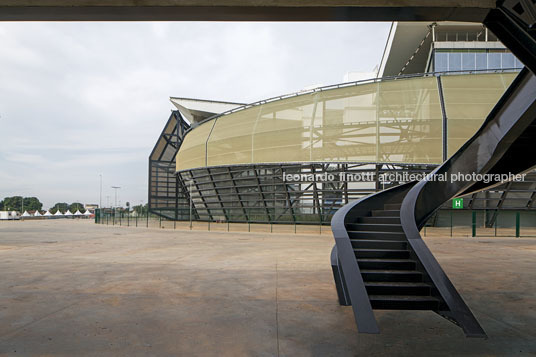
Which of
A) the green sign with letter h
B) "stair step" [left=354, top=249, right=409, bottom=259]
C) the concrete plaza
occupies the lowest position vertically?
the concrete plaza

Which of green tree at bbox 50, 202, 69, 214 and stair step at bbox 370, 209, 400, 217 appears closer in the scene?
stair step at bbox 370, 209, 400, 217

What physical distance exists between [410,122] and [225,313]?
2288cm

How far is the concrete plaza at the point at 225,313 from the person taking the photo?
5.07 m

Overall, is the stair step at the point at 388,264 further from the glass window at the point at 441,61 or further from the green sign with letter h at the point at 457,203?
the glass window at the point at 441,61

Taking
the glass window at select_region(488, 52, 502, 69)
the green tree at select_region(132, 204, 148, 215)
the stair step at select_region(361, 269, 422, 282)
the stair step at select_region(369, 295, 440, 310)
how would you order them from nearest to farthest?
the stair step at select_region(369, 295, 440, 310)
the stair step at select_region(361, 269, 422, 282)
the glass window at select_region(488, 52, 502, 69)
the green tree at select_region(132, 204, 148, 215)

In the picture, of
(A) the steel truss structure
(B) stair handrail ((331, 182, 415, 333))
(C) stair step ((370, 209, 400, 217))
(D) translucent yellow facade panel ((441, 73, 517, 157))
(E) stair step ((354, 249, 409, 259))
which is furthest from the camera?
(A) the steel truss structure

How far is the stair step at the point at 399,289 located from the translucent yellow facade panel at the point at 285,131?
2234cm

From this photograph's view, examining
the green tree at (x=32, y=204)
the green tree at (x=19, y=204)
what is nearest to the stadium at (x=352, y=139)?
the green tree at (x=19, y=204)

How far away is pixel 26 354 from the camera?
4.79 m

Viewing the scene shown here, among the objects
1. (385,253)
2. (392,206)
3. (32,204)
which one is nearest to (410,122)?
(392,206)

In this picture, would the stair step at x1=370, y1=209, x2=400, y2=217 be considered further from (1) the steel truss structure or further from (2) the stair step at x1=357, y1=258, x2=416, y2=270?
(1) the steel truss structure

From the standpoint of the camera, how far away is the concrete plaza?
5074 millimetres

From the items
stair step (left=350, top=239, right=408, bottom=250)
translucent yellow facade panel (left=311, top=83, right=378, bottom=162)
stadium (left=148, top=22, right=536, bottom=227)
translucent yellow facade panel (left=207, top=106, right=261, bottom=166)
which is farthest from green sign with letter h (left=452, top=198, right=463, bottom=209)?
stair step (left=350, top=239, right=408, bottom=250)

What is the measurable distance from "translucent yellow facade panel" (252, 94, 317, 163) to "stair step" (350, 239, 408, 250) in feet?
69.4
